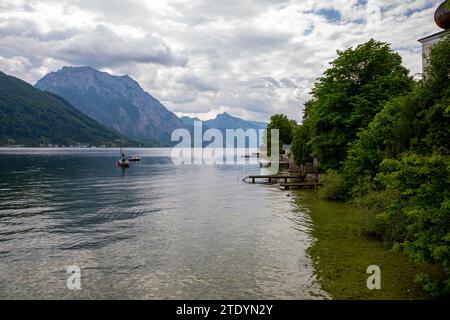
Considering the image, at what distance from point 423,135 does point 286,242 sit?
1114 cm

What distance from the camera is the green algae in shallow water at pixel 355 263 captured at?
15938mm

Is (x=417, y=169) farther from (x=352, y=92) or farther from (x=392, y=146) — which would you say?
(x=352, y=92)

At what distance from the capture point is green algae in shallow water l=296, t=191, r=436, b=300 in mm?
15938

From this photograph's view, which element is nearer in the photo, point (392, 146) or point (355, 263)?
point (355, 263)

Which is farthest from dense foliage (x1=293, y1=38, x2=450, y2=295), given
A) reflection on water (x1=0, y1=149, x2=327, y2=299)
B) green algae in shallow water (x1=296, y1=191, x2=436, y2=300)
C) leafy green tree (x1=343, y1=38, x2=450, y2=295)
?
reflection on water (x1=0, y1=149, x2=327, y2=299)

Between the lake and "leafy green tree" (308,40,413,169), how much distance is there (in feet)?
25.5

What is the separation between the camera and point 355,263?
1992 centimetres

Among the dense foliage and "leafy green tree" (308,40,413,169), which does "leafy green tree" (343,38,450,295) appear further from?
"leafy green tree" (308,40,413,169)

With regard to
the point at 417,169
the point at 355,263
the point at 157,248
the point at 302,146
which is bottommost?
the point at 157,248

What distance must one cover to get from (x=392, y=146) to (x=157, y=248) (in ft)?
62.6
